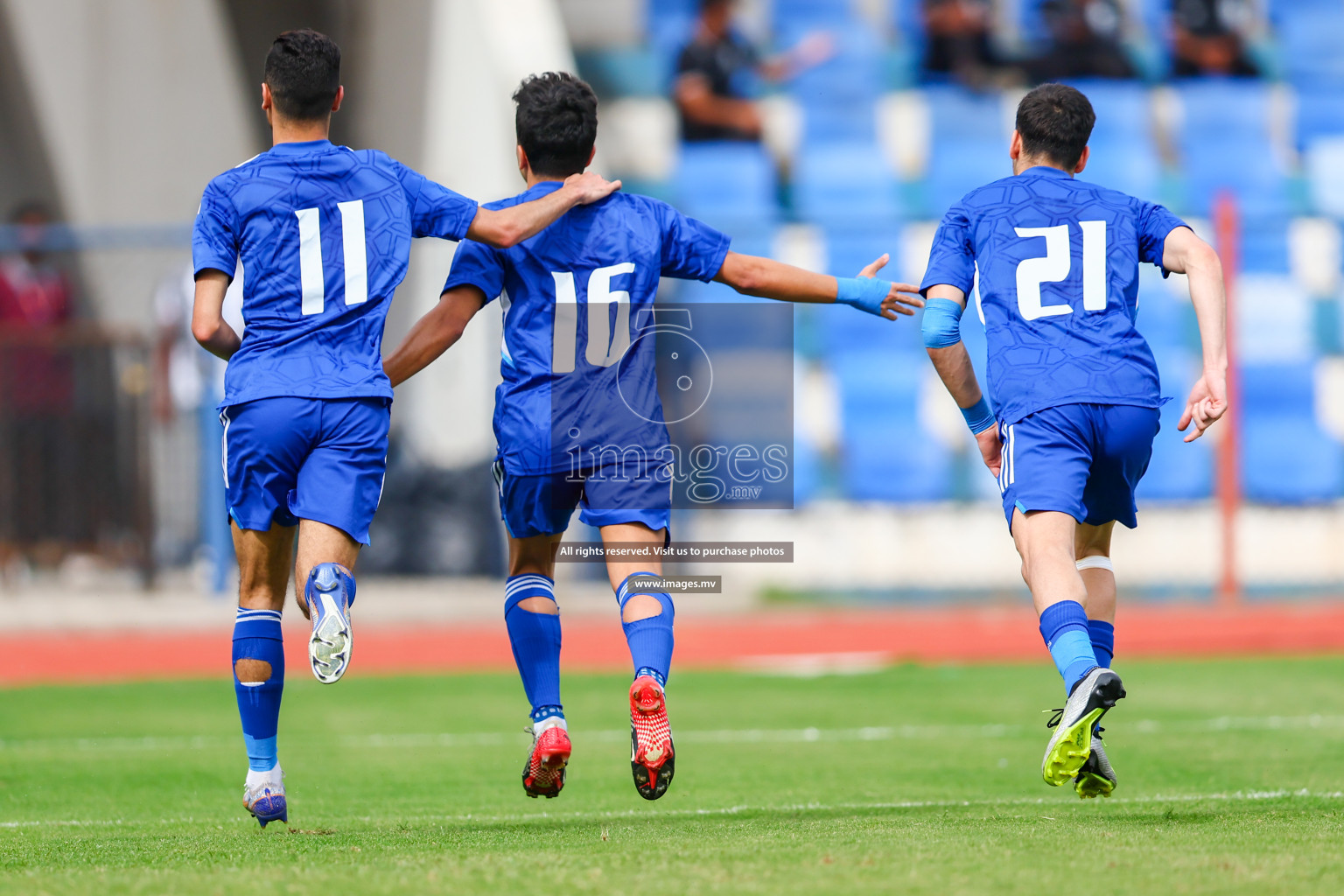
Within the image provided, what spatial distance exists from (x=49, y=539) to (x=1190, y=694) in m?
7.92

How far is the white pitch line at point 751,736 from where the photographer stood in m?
7.03

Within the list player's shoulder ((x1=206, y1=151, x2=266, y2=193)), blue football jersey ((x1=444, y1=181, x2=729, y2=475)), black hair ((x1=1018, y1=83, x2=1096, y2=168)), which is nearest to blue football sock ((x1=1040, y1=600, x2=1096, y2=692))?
blue football jersey ((x1=444, y1=181, x2=729, y2=475))

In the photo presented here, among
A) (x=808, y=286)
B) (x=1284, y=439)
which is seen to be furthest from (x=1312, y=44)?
(x=808, y=286)

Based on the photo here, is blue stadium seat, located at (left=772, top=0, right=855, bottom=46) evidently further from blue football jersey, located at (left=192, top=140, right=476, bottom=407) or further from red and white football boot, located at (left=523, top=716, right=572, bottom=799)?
red and white football boot, located at (left=523, top=716, right=572, bottom=799)

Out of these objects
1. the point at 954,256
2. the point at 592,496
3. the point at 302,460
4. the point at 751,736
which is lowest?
the point at 751,736

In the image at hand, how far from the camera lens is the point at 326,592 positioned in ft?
14.3

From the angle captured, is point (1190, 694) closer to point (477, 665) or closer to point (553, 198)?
point (477, 665)

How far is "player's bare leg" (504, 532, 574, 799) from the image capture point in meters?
4.69

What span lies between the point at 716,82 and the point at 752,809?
12.1 metres

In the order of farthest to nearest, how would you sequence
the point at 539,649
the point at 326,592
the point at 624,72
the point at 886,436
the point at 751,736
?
the point at 624,72, the point at 886,436, the point at 751,736, the point at 539,649, the point at 326,592

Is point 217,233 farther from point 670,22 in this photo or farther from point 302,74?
point 670,22

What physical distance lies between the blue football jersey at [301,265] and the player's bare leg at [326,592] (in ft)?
1.32

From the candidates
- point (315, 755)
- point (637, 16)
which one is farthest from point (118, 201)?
point (315, 755)

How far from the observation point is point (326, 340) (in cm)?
456
